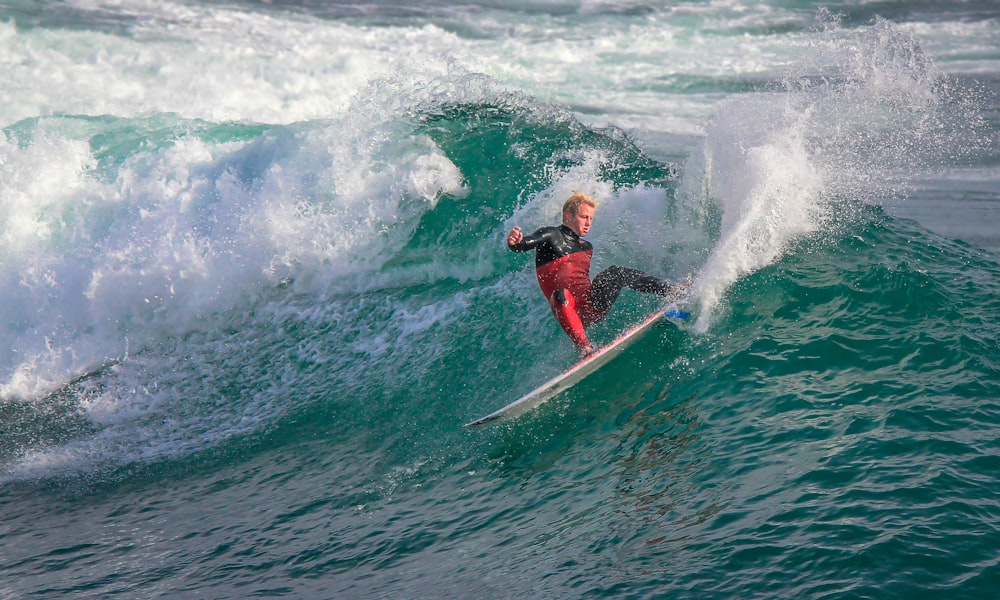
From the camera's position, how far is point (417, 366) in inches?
349

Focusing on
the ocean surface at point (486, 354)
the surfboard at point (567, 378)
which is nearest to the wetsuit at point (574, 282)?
the surfboard at point (567, 378)

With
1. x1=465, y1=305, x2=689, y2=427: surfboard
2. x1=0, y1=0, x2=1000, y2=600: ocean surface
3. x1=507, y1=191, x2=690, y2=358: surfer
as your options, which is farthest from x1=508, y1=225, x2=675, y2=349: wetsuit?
x1=0, y1=0, x2=1000, y2=600: ocean surface

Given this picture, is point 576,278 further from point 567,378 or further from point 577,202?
point 567,378

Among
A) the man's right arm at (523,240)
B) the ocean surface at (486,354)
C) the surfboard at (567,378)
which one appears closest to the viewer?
the ocean surface at (486,354)

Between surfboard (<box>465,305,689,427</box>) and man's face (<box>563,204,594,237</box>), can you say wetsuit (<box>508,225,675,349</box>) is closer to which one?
man's face (<box>563,204,594,237</box>)

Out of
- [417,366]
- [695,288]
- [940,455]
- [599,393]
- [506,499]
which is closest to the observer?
[940,455]

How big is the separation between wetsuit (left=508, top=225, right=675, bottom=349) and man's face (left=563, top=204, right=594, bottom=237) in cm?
5

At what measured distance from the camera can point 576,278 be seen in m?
7.66

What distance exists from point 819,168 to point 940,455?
4.34m

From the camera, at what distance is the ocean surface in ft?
17.7

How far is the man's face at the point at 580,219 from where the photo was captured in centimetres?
750

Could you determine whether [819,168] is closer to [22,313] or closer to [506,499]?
[506,499]

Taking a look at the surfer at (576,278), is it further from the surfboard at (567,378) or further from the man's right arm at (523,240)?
the surfboard at (567,378)

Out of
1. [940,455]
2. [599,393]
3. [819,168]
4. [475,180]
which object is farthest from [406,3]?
[940,455]
